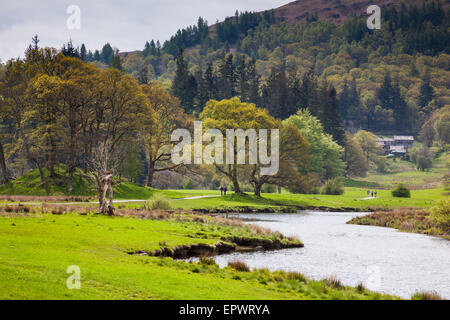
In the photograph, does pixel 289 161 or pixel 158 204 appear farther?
pixel 289 161

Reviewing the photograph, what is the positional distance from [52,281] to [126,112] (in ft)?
211

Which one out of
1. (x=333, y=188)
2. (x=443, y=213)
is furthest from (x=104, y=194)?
(x=333, y=188)

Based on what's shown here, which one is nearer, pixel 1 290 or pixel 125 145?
pixel 1 290

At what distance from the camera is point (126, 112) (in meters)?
81.0

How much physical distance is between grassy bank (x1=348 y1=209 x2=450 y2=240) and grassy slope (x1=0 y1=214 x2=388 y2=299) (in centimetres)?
3041

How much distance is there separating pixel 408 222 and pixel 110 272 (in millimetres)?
45742

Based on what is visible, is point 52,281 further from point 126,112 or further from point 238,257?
point 126,112

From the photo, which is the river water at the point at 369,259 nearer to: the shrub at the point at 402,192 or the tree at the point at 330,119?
the shrub at the point at 402,192

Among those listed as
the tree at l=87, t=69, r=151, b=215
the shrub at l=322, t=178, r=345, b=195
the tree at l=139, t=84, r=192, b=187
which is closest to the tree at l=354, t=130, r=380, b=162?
the shrub at l=322, t=178, r=345, b=195

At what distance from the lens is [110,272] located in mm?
21594

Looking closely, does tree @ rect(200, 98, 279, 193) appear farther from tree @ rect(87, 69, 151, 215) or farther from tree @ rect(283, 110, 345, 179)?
tree @ rect(283, 110, 345, 179)

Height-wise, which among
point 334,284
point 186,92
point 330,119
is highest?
point 186,92

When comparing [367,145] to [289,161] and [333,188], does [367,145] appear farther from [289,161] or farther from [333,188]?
[289,161]
